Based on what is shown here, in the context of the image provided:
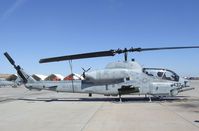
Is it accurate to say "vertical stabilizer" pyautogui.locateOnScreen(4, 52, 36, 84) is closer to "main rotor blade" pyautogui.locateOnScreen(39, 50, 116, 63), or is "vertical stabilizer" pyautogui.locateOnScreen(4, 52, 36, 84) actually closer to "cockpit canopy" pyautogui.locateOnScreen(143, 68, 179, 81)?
"main rotor blade" pyautogui.locateOnScreen(39, 50, 116, 63)

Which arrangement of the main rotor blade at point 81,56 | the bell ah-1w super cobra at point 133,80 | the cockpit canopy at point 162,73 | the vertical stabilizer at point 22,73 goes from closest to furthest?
1. the main rotor blade at point 81,56
2. the bell ah-1w super cobra at point 133,80
3. the cockpit canopy at point 162,73
4. the vertical stabilizer at point 22,73

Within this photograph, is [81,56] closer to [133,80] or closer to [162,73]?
[133,80]

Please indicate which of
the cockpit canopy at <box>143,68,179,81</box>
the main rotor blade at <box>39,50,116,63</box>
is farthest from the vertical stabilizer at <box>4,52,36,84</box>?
the cockpit canopy at <box>143,68,179,81</box>

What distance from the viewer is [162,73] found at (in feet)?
73.4

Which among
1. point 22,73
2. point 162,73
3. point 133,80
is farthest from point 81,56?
point 22,73

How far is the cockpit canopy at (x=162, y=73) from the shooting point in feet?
73.1

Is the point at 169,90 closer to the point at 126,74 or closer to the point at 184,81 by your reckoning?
the point at 184,81

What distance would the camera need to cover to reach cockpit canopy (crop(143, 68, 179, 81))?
22.3 meters

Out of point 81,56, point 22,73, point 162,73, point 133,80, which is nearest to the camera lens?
point 81,56

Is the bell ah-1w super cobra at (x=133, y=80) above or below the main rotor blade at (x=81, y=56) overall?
below

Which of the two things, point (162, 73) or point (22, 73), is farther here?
point (22, 73)

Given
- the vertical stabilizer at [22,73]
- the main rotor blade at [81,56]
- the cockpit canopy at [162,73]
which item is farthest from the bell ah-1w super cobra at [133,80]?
the vertical stabilizer at [22,73]

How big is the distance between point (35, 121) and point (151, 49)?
29.9 feet

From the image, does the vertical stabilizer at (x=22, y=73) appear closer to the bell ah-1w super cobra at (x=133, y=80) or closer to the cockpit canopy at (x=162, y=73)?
the bell ah-1w super cobra at (x=133, y=80)
